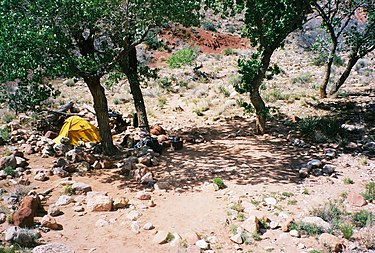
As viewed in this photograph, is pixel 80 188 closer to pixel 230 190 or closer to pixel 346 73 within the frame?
pixel 230 190

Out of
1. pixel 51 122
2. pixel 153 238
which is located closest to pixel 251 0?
pixel 153 238

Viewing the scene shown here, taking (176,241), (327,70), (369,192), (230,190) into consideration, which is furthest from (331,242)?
(327,70)

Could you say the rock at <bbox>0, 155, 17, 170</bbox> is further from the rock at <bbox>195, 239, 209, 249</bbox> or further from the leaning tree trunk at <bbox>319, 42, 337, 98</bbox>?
the leaning tree trunk at <bbox>319, 42, 337, 98</bbox>

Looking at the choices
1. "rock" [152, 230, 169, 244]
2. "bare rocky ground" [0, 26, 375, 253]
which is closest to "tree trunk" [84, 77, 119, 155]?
"bare rocky ground" [0, 26, 375, 253]

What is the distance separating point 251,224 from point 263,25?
5900 millimetres

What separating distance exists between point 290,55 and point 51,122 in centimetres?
1990

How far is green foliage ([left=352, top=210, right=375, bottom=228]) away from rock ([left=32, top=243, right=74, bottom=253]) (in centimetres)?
418

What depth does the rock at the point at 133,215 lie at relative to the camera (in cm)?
557

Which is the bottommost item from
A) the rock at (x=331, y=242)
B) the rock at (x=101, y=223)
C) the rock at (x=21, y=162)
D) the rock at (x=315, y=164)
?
the rock at (x=331, y=242)

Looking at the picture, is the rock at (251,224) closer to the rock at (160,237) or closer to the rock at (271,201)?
the rock at (271,201)

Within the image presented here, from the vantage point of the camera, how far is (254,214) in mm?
5551

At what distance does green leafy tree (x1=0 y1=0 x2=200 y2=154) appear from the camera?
20.7 feet

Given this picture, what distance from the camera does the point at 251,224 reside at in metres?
5.16

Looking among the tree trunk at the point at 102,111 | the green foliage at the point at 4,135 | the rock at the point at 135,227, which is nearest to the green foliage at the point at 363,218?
the rock at the point at 135,227
